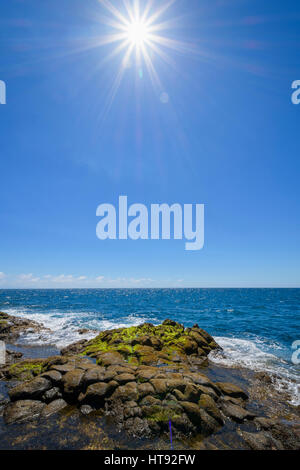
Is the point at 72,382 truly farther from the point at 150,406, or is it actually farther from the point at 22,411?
the point at 150,406

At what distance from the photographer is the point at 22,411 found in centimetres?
848

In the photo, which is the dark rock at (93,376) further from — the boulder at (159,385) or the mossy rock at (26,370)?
the mossy rock at (26,370)

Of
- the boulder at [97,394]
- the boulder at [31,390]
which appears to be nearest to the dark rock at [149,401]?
the boulder at [97,394]

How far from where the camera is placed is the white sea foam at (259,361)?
42.4 ft

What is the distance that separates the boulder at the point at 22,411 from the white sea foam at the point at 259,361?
12.6 meters

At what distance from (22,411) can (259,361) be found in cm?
1695

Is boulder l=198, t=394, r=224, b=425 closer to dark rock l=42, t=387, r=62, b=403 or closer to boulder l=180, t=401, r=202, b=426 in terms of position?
boulder l=180, t=401, r=202, b=426

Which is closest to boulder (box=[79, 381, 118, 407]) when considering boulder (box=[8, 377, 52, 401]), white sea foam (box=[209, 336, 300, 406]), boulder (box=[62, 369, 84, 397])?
boulder (box=[62, 369, 84, 397])

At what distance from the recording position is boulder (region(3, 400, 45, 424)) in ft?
26.7

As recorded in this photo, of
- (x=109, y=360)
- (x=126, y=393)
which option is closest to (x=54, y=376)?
(x=109, y=360)

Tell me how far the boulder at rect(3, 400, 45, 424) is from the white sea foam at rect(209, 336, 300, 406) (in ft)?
41.5

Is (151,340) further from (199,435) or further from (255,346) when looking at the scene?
(255,346)

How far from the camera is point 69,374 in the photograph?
1029 cm
